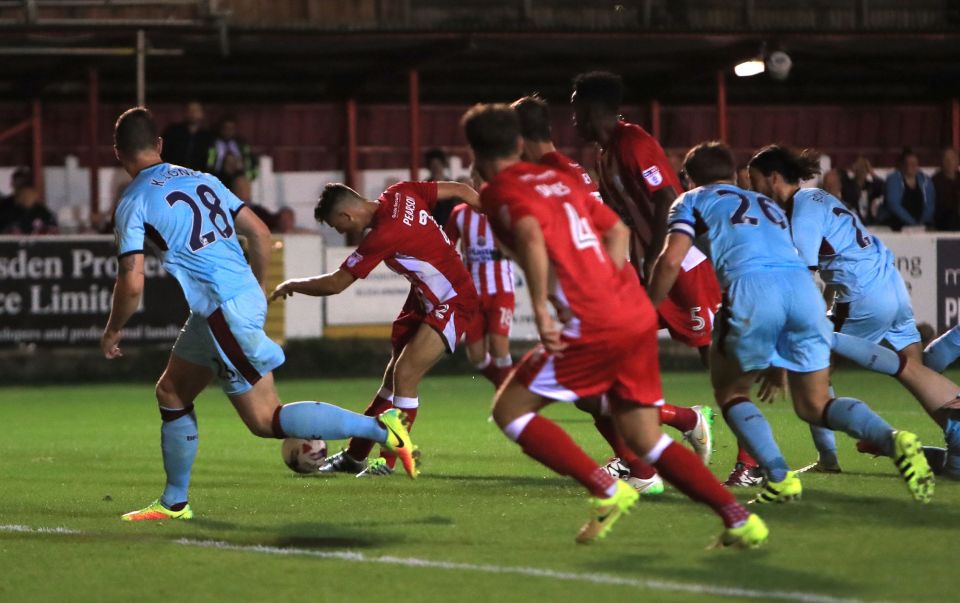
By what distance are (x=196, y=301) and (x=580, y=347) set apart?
232 cm

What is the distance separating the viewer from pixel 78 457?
10.6m

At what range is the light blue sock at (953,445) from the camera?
8641mm

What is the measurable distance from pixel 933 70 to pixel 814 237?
56.4 feet

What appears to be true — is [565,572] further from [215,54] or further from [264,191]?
[264,191]

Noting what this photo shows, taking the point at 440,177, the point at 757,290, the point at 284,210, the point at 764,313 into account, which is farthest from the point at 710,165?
the point at 284,210

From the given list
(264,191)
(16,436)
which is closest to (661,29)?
(264,191)

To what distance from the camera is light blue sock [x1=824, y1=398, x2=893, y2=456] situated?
752 cm

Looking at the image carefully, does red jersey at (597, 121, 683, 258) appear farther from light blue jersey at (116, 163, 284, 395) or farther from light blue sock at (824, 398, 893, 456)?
light blue jersey at (116, 163, 284, 395)

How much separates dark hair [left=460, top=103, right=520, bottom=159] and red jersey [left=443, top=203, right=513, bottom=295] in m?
3.94

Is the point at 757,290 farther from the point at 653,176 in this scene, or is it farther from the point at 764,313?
the point at 653,176

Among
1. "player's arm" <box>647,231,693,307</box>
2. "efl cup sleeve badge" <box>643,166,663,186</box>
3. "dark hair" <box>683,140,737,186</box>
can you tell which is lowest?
"player's arm" <box>647,231,693,307</box>

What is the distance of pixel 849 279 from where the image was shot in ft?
30.0

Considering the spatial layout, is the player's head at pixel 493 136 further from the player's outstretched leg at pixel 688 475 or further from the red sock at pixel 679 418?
the red sock at pixel 679 418

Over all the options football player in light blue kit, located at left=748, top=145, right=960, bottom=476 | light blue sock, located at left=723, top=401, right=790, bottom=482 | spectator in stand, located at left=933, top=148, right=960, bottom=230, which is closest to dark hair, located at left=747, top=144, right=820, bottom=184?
football player in light blue kit, located at left=748, top=145, right=960, bottom=476
